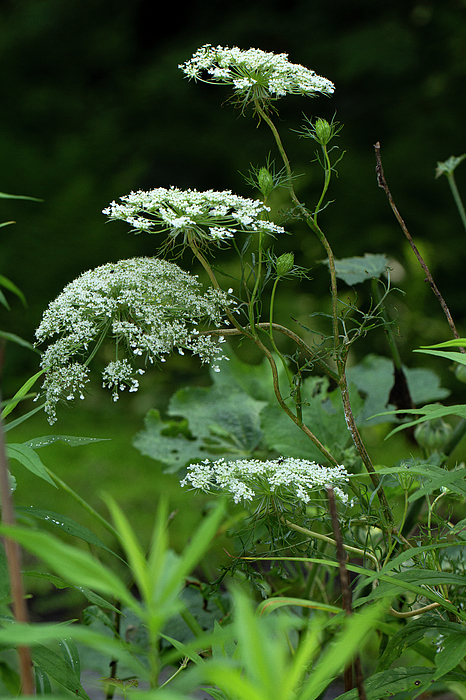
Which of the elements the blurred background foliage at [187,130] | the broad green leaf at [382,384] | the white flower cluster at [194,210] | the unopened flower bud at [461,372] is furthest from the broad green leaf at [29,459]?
the blurred background foliage at [187,130]

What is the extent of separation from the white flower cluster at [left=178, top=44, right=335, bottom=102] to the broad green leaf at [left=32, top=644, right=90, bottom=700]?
40 centimetres

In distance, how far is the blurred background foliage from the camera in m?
2.47

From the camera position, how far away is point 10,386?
222cm

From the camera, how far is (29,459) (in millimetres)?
359

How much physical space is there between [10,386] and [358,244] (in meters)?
1.50

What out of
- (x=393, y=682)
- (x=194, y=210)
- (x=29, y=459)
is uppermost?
(x=194, y=210)

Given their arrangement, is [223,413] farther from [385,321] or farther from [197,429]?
[385,321]

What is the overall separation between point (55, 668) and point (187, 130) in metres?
3.17

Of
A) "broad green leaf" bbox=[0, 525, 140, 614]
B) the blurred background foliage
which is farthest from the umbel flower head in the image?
the blurred background foliage

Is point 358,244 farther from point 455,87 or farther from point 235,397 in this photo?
point 235,397

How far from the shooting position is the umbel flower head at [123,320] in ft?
1.40

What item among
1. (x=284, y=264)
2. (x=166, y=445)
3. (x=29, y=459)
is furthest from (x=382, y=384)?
(x=29, y=459)

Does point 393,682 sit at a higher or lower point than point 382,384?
higher

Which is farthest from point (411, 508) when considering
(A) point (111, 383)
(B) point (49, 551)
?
(B) point (49, 551)
